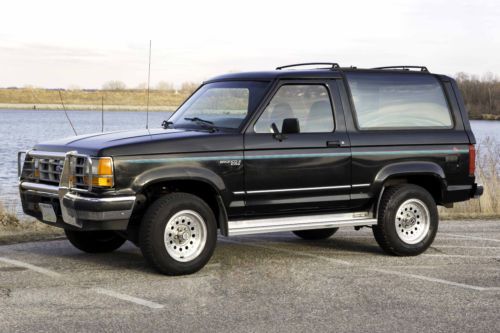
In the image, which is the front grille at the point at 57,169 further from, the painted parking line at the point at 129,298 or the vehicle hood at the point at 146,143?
the painted parking line at the point at 129,298

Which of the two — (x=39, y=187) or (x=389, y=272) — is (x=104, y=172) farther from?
(x=389, y=272)

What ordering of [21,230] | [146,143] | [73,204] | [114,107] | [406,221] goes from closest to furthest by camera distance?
[73,204] < [146,143] < [406,221] < [21,230] < [114,107]

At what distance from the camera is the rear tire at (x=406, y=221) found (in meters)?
9.12

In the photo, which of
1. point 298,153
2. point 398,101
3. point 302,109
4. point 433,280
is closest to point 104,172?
point 298,153

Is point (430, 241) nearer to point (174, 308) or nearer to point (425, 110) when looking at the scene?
point (425, 110)

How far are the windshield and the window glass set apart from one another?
0.63ft

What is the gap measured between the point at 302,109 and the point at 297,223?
1227 mm

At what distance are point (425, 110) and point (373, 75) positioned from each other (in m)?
0.82

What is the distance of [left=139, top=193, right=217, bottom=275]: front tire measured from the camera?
7.68 metres

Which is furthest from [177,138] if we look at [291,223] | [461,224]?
[461,224]

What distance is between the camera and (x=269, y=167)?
27.3 ft

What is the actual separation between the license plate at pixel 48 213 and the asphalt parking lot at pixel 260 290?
1.69ft

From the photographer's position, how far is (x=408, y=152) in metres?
9.19

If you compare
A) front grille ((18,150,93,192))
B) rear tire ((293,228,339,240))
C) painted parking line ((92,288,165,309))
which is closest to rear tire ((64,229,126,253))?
front grille ((18,150,93,192))
